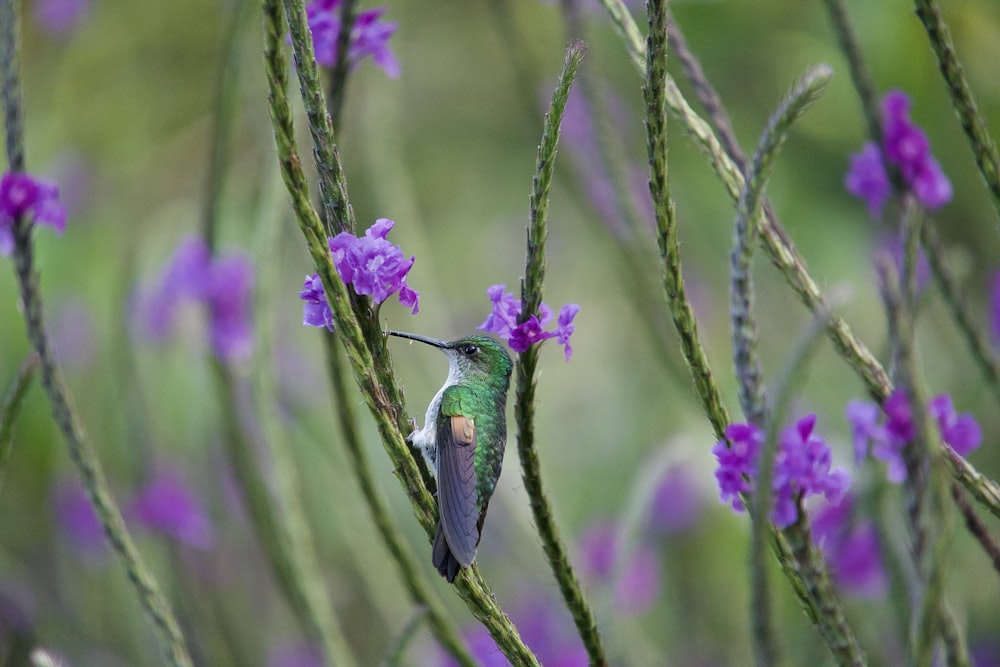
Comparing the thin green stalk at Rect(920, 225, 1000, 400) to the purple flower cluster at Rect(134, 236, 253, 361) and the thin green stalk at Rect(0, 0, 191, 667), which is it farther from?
the purple flower cluster at Rect(134, 236, 253, 361)

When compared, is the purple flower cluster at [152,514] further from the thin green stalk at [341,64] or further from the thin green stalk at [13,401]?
the thin green stalk at [341,64]

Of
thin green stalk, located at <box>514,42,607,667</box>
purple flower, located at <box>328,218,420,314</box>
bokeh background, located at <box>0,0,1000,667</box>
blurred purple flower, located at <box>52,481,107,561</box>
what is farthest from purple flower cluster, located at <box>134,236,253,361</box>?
thin green stalk, located at <box>514,42,607,667</box>

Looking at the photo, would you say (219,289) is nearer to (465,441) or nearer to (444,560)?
(465,441)

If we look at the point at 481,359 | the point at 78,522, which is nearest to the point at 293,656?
the point at 78,522

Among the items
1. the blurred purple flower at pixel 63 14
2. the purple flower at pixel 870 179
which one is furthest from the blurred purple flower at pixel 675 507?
the blurred purple flower at pixel 63 14

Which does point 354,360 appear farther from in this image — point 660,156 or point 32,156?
point 32,156

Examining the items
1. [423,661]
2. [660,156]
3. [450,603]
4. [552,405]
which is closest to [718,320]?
[552,405]

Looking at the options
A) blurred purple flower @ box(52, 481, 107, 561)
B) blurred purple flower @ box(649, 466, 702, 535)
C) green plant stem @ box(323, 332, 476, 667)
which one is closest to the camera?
green plant stem @ box(323, 332, 476, 667)
